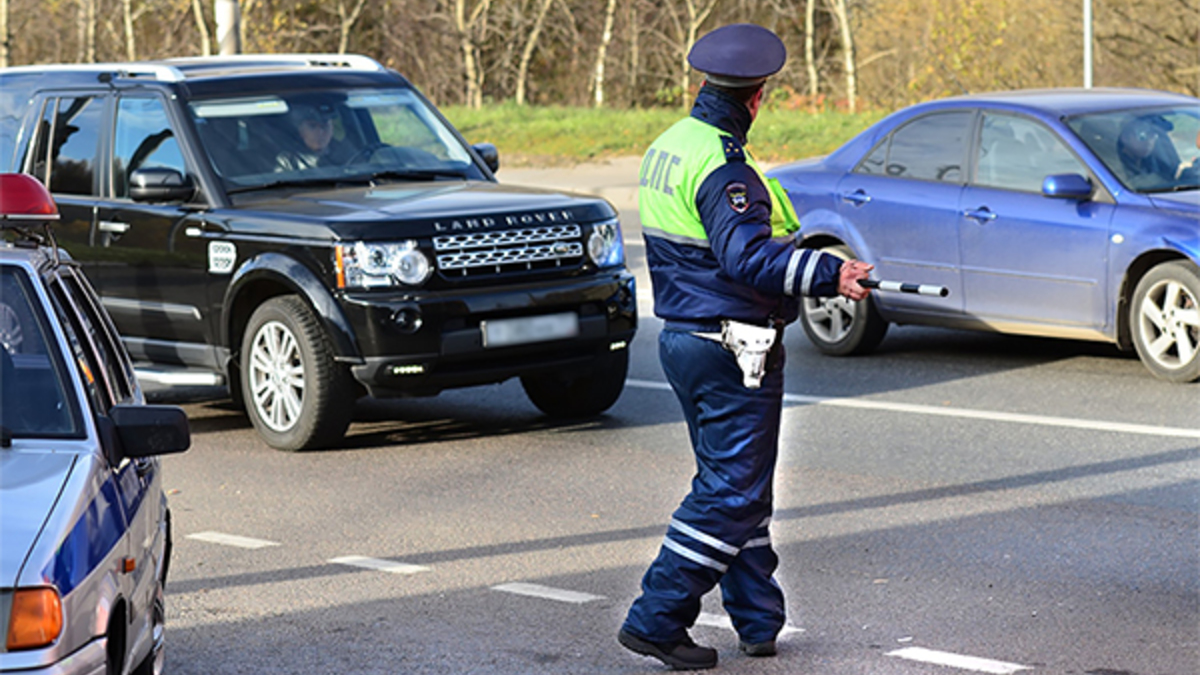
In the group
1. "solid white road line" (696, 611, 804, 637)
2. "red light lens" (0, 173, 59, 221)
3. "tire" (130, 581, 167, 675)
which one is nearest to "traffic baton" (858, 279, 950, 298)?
"solid white road line" (696, 611, 804, 637)

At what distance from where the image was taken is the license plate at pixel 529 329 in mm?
8586

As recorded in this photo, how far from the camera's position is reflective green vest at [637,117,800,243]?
201 inches

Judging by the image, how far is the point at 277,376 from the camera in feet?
29.0

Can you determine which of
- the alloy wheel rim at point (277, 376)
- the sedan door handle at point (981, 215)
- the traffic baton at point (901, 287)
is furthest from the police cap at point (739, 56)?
the sedan door handle at point (981, 215)

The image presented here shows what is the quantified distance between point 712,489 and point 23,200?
2.05 m

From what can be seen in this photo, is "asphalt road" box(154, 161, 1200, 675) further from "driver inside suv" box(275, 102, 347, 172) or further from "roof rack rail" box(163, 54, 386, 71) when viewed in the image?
"roof rack rail" box(163, 54, 386, 71)

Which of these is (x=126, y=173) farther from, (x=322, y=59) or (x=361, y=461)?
(x=361, y=461)

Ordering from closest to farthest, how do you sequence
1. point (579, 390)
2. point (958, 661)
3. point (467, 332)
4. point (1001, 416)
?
point (958, 661) < point (467, 332) < point (1001, 416) < point (579, 390)

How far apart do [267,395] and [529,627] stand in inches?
139

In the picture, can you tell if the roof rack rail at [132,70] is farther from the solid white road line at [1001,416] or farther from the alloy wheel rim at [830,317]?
the alloy wheel rim at [830,317]

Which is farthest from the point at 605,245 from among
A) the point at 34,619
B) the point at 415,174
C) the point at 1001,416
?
the point at 34,619

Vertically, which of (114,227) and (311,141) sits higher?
(311,141)

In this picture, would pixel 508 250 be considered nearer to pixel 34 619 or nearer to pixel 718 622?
pixel 718 622

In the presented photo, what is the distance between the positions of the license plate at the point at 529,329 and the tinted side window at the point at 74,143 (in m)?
2.61
